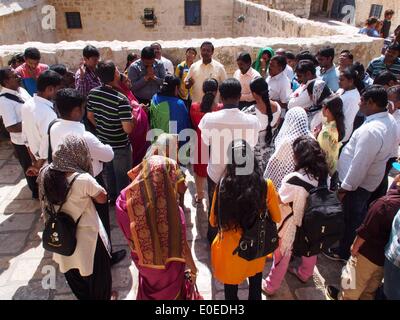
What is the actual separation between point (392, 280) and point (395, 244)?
309 mm

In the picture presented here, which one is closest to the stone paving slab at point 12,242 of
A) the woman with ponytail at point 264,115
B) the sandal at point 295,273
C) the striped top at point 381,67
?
the woman with ponytail at point 264,115

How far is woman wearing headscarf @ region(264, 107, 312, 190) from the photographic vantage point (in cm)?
280

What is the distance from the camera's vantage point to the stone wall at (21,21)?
961 centimetres

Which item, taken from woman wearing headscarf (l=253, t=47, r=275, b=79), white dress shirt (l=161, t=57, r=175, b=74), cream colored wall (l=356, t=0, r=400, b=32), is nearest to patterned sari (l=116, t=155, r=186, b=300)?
white dress shirt (l=161, t=57, r=175, b=74)

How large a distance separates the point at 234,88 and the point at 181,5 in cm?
1241

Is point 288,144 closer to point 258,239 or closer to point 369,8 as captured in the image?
point 258,239

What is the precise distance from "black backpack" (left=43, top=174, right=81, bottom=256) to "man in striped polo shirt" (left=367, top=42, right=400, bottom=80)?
492 centimetres

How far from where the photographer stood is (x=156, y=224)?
2195 millimetres

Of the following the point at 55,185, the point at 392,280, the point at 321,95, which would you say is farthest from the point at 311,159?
the point at 55,185
